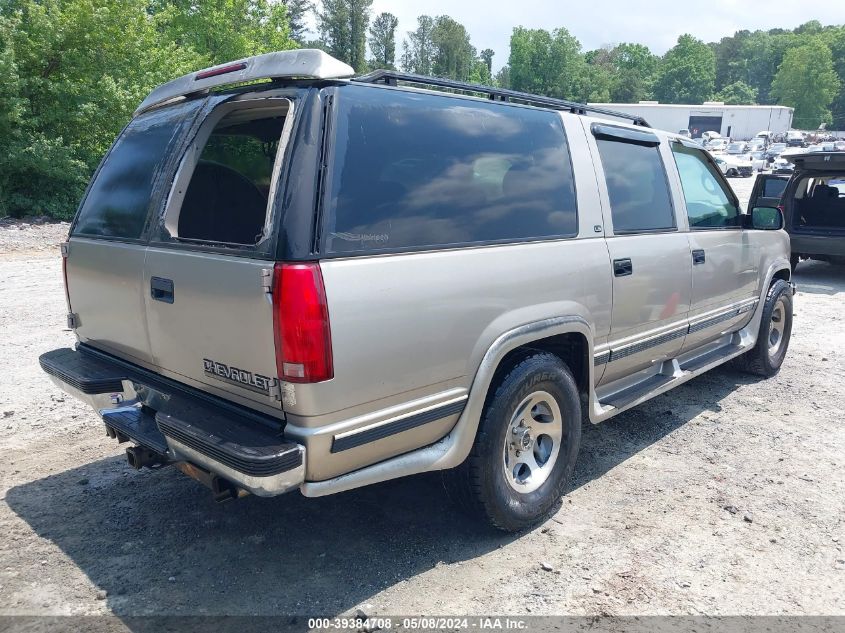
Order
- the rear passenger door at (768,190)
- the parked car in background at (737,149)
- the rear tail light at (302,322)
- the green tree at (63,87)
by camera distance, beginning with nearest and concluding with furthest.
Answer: the rear tail light at (302,322), the rear passenger door at (768,190), the green tree at (63,87), the parked car in background at (737,149)

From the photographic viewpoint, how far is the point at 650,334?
4.05 m

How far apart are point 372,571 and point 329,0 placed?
8484 centimetres

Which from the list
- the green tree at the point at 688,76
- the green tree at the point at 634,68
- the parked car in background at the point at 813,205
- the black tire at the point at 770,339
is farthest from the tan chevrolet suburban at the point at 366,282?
the green tree at the point at 688,76

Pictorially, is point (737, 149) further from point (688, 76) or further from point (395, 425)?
point (688, 76)

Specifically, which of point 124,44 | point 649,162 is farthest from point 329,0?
point 649,162

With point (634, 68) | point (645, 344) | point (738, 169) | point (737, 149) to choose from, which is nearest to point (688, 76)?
point (634, 68)

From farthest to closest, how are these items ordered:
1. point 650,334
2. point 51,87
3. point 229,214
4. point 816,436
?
1. point 51,87
2. point 816,436
3. point 650,334
4. point 229,214

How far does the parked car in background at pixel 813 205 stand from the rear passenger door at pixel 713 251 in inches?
230

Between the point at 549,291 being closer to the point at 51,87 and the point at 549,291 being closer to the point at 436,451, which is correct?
the point at 436,451

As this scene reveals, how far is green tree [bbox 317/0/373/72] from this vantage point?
249ft

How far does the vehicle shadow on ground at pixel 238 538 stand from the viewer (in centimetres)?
Answer: 279

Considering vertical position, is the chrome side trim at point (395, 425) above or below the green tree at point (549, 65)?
below

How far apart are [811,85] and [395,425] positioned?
127953 mm

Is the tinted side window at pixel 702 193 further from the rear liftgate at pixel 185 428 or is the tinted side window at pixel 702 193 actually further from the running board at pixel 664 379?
the rear liftgate at pixel 185 428
